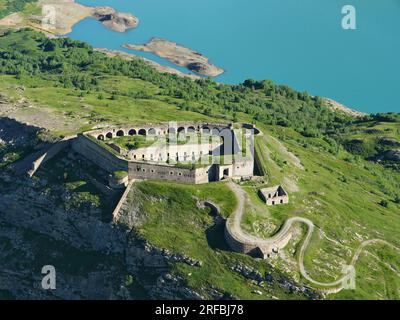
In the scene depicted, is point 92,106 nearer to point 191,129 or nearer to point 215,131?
point 191,129

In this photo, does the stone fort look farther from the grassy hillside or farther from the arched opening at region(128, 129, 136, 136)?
the grassy hillside

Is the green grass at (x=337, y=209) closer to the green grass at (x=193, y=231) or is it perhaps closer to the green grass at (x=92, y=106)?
the green grass at (x=193, y=231)

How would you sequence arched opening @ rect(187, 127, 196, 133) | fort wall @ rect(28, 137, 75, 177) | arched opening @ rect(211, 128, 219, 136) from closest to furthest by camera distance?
fort wall @ rect(28, 137, 75, 177) < arched opening @ rect(211, 128, 219, 136) < arched opening @ rect(187, 127, 196, 133)

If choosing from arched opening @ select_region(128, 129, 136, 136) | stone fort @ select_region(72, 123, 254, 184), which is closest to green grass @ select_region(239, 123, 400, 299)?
stone fort @ select_region(72, 123, 254, 184)

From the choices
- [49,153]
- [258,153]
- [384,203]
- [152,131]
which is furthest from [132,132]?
[384,203]

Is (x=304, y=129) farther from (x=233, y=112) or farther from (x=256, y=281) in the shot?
(x=256, y=281)

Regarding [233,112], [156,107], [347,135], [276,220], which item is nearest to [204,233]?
[276,220]

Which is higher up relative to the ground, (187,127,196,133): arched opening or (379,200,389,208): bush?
(187,127,196,133): arched opening
